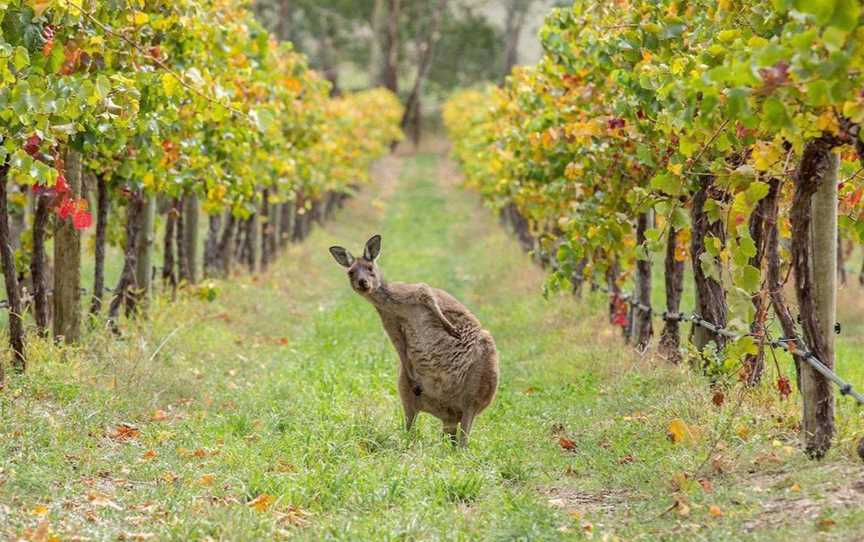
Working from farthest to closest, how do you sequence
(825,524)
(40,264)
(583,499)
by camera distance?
(40,264) < (583,499) < (825,524)

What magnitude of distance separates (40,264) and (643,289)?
654 cm

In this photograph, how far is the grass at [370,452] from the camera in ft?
21.4

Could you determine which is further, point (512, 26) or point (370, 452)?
point (512, 26)

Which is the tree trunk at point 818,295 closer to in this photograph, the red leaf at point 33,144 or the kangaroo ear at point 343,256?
the kangaroo ear at point 343,256

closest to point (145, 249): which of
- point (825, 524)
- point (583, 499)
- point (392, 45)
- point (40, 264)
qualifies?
point (40, 264)

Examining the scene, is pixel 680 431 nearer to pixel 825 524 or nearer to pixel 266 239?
pixel 825 524

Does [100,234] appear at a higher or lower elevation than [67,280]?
higher

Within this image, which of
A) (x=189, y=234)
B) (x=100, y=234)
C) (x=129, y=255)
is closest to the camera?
(x=100, y=234)

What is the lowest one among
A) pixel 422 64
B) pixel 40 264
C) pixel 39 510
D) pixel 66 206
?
pixel 39 510

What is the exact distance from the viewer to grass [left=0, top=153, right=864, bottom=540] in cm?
651

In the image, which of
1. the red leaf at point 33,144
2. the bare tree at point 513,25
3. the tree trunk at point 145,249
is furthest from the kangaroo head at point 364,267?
the bare tree at point 513,25

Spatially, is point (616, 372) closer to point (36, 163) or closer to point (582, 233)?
point (582, 233)

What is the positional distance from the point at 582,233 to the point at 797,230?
2.32 m

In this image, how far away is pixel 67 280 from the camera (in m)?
11.2
